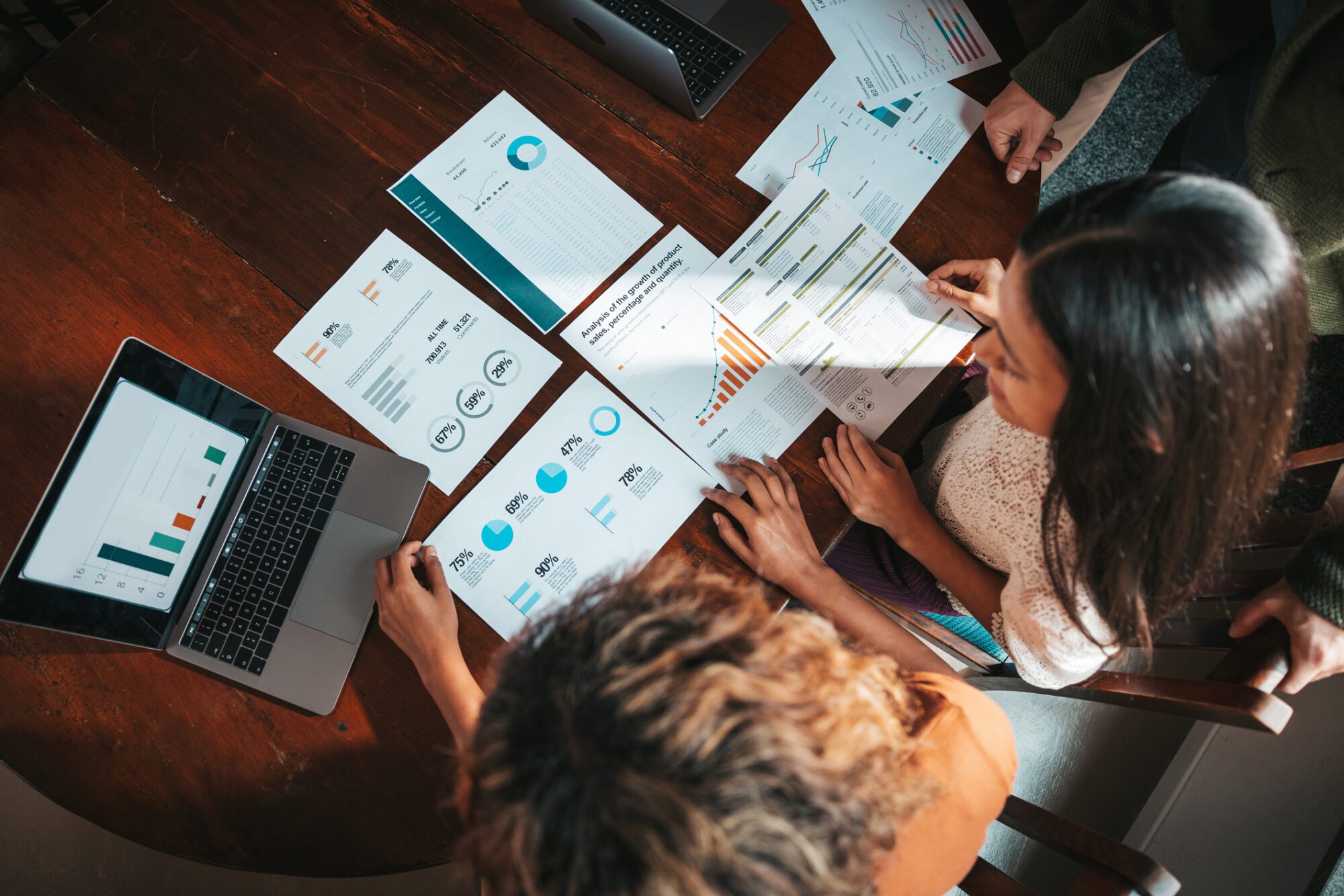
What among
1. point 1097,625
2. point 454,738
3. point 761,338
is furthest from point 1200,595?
point 454,738

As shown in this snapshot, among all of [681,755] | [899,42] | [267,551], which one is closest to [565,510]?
[267,551]

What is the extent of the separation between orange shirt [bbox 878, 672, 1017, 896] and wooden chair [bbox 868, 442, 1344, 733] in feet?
0.71

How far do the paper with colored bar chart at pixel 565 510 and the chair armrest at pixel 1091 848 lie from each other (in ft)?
1.77

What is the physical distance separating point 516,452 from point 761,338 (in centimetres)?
35

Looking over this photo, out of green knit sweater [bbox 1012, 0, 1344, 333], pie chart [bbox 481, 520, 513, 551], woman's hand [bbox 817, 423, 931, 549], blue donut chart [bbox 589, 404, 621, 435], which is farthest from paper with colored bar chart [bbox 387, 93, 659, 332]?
green knit sweater [bbox 1012, 0, 1344, 333]

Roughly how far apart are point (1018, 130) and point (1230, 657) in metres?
0.71

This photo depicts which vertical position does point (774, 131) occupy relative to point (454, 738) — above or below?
above

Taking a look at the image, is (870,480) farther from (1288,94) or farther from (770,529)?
(1288,94)

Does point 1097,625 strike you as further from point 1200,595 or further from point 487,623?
point 487,623

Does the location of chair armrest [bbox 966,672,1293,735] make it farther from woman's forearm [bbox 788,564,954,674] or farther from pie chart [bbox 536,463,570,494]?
pie chart [bbox 536,463,570,494]

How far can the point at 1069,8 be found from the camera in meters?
1.04

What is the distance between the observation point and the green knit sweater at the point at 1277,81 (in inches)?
32.4

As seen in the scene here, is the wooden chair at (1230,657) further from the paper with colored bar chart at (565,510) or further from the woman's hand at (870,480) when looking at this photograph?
the paper with colored bar chart at (565,510)

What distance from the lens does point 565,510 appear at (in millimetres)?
913
